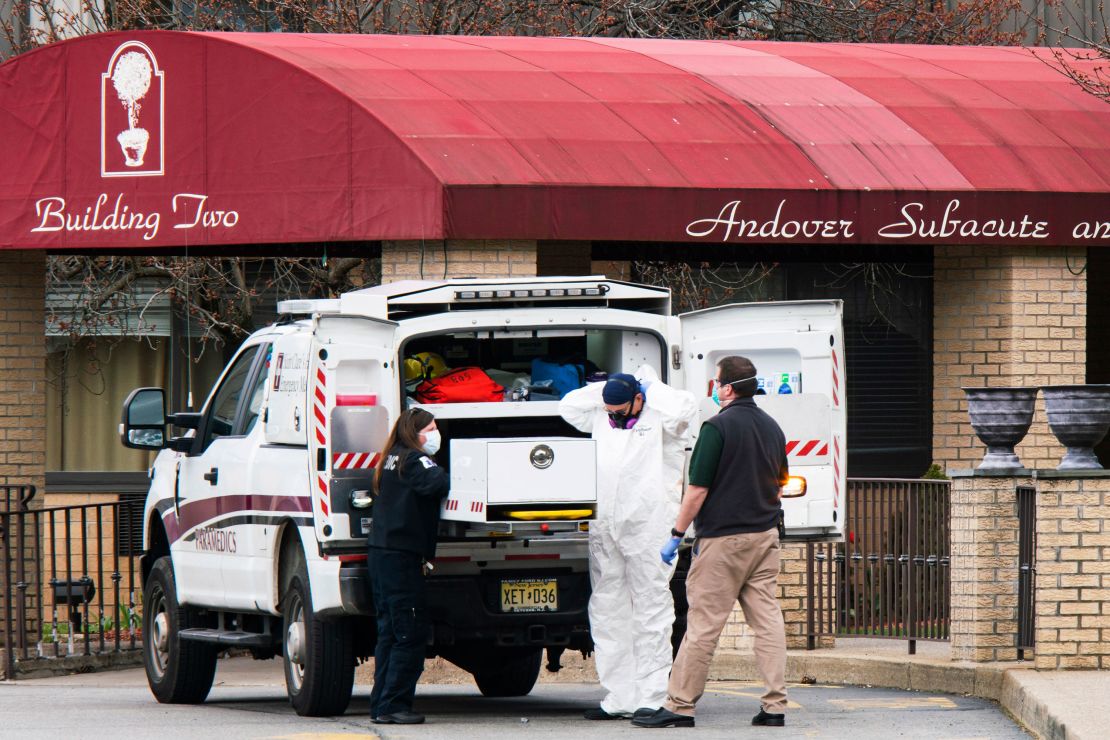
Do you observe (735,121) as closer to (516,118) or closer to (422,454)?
(516,118)

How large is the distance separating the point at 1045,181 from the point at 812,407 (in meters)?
5.21

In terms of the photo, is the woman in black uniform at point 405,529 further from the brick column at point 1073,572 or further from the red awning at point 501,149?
the red awning at point 501,149

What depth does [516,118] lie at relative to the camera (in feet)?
45.8

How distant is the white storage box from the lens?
916cm

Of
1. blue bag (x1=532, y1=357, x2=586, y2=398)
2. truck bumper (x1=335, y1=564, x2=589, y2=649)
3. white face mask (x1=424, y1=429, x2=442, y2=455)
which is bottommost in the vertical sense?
truck bumper (x1=335, y1=564, x2=589, y2=649)

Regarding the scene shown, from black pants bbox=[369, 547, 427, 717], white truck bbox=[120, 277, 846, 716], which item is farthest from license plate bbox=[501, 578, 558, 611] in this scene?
black pants bbox=[369, 547, 427, 717]

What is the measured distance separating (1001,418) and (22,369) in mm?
8151

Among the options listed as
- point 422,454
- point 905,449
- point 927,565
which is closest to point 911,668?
point 927,565

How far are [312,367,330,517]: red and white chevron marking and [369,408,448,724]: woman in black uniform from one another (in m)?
0.25

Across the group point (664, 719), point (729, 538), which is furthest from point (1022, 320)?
point (664, 719)

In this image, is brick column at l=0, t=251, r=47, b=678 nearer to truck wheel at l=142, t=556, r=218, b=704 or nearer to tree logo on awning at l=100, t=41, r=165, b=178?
tree logo on awning at l=100, t=41, r=165, b=178

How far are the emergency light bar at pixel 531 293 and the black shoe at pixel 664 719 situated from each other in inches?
83.7

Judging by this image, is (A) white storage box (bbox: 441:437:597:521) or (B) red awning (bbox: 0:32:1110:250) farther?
(B) red awning (bbox: 0:32:1110:250)

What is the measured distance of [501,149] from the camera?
532 inches
